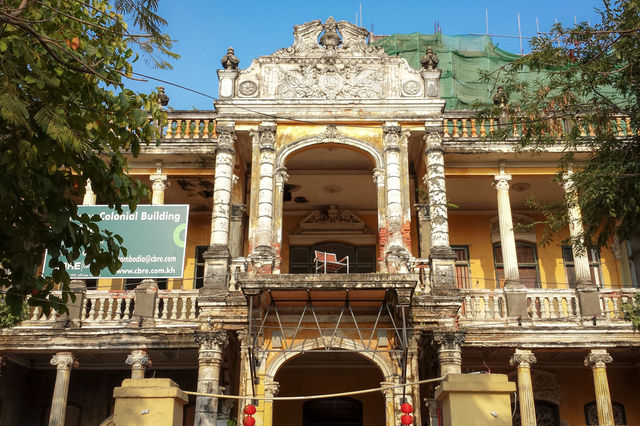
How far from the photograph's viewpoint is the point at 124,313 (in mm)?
15055

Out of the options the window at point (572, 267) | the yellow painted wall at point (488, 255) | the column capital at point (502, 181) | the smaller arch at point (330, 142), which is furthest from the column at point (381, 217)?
the window at point (572, 267)

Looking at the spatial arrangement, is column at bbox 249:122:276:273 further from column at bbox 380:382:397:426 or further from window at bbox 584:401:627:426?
window at bbox 584:401:627:426

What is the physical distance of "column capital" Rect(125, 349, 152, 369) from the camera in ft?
47.4

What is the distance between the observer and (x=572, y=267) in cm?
1819

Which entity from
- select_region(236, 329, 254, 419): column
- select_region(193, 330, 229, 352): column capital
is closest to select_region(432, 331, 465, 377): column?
select_region(236, 329, 254, 419): column

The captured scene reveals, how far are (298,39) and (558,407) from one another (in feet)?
36.3

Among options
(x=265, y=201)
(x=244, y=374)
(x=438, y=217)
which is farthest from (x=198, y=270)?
(x=438, y=217)

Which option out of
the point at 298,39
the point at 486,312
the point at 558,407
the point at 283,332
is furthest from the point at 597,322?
the point at 298,39

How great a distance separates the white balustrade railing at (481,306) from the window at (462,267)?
283cm

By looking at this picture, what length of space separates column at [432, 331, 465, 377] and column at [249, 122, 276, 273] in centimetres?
→ 358

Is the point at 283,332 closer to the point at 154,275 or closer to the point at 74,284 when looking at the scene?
the point at 154,275

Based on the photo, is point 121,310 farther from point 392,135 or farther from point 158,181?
point 392,135

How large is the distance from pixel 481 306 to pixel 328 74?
6111mm

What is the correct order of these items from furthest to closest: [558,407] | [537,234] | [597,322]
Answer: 1. [537,234]
2. [558,407]
3. [597,322]
